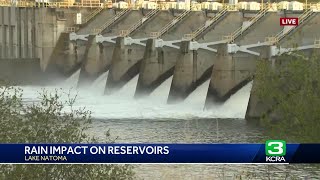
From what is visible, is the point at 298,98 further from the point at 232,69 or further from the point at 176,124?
the point at 232,69

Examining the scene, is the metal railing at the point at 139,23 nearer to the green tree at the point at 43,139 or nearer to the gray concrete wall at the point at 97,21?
the gray concrete wall at the point at 97,21

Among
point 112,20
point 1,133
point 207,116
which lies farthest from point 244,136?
point 112,20

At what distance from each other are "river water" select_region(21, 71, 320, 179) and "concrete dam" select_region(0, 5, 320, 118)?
90 cm

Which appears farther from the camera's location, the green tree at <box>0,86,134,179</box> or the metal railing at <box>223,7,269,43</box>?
the metal railing at <box>223,7,269,43</box>

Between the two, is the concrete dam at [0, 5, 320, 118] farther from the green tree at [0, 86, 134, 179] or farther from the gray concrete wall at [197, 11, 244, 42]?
the green tree at [0, 86, 134, 179]

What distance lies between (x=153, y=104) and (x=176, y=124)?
9444 mm

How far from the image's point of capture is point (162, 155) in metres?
15.5

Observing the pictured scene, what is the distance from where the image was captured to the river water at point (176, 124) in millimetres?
30984

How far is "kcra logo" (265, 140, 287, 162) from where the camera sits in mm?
15344

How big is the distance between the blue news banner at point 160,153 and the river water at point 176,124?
556 inches

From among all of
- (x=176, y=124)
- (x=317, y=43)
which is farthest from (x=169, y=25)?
(x=317, y=43)

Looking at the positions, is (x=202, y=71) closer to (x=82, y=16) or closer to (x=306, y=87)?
(x=82, y=16)

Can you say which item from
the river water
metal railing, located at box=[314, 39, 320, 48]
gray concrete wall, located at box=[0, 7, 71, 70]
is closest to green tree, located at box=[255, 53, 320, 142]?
the river water

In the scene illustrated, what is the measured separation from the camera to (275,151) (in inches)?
609
